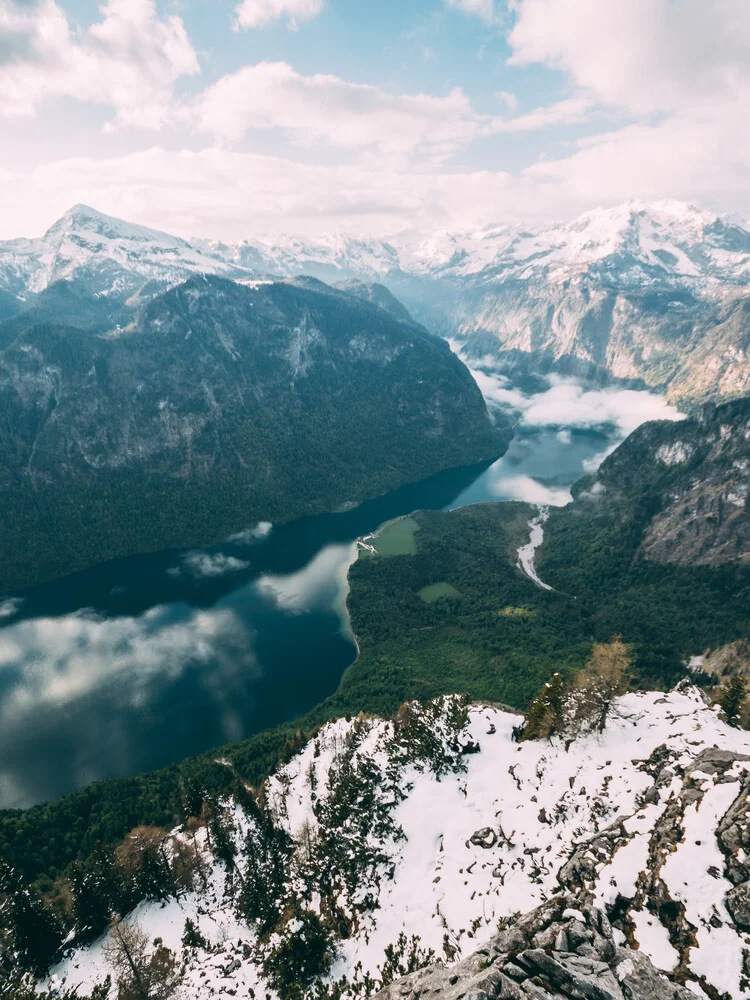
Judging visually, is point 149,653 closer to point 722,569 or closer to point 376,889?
point 376,889

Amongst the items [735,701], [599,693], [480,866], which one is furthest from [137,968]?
[735,701]

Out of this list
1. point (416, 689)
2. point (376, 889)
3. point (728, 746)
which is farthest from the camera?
point (416, 689)

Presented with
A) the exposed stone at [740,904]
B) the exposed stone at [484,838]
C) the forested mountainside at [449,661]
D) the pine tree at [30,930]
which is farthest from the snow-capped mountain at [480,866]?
the forested mountainside at [449,661]

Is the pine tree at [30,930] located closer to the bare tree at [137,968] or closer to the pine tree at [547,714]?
the bare tree at [137,968]

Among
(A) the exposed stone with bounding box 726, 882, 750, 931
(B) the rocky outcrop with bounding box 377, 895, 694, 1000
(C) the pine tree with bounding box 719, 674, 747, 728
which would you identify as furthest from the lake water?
(A) the exposed stone with bounding box 726, 882, 750, 931

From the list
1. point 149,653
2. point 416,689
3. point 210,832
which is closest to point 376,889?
point 210,832

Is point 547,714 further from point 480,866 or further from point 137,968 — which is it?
point 137,968

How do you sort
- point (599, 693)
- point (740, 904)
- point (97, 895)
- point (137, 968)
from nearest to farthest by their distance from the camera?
point (740, 904)
point (137, 968)
point (97, 895)
point (599, 693)

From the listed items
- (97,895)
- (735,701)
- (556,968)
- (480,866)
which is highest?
(556,968)
